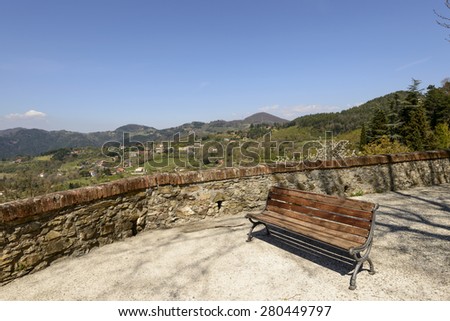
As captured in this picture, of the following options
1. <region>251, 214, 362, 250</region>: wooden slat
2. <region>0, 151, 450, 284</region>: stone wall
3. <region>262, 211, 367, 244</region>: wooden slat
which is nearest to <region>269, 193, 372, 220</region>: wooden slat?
<region>262, 211, 367, 244</region>: wooden slat

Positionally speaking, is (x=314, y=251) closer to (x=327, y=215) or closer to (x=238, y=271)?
(x=327, y=215)

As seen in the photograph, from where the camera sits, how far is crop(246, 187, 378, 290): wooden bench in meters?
Result: 3.03

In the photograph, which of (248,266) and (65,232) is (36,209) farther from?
(248,266)

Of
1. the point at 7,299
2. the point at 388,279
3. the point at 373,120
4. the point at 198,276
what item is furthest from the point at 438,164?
the point at 373,120

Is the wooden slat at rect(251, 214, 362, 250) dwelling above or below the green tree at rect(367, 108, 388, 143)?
below

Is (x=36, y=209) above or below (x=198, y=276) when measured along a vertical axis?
above

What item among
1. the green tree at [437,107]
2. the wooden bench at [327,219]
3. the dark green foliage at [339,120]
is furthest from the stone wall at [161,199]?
the dark green foliage at [339,120]

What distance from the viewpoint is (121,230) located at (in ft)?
15.0

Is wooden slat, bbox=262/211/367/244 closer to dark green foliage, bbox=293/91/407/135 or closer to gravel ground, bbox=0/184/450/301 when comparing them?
gravel ground, bbox=0/184/450/301

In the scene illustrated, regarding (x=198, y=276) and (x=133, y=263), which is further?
(x=133, y=263)

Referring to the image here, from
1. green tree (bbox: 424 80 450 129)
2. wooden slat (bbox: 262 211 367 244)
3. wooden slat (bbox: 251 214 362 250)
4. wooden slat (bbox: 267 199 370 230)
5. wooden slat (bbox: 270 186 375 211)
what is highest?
green tree (bbox: 424 80 450 129)

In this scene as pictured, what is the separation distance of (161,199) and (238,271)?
223 cm

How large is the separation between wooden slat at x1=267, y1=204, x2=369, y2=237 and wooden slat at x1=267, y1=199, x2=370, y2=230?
17mm

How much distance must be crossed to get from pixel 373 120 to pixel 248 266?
45989mm
